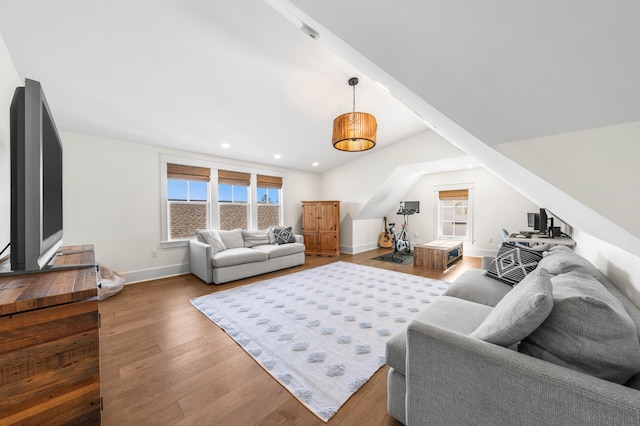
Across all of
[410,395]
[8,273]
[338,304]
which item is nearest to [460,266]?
[338,304]

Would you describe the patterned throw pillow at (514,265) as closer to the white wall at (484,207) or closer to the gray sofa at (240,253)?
the gray sofa at (240,253)

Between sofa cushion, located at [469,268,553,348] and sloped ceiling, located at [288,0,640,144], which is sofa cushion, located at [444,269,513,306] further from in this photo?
sloped ceiling, located at [288,0,640,144]

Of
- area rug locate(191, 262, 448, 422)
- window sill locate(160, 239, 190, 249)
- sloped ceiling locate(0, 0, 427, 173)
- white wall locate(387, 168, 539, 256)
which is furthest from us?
white wall locate(387, 168, 539, 256)

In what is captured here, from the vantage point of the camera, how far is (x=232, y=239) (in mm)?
4320

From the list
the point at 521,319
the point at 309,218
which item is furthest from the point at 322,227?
the point at 521,319

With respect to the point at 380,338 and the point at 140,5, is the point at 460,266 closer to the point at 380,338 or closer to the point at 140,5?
the point at 380,338

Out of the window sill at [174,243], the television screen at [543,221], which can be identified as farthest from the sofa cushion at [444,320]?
the window sill at [174,243]

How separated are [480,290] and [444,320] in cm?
76

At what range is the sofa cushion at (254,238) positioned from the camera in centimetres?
457

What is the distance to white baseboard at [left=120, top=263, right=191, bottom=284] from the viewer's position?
359 centimetres

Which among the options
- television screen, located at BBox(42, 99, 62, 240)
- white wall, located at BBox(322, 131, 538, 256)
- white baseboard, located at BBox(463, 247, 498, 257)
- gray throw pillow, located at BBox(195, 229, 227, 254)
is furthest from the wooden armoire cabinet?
television screen, located at BBox(42, 99, 62, 240)

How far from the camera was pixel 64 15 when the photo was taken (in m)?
1.70

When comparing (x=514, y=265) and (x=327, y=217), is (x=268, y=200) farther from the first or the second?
(x=514, y=265)

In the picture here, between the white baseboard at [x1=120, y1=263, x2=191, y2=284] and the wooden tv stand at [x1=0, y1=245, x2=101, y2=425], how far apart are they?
10.8 ft
